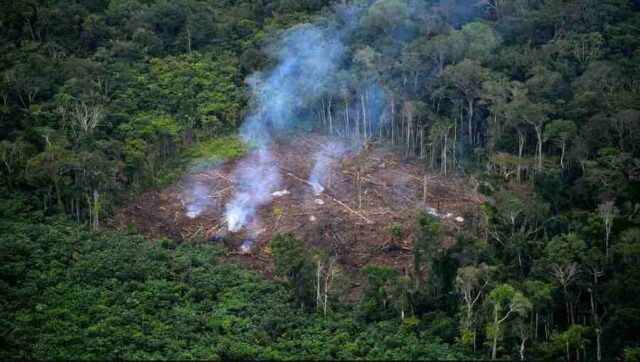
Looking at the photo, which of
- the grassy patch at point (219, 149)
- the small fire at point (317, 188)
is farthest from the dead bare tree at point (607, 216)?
the grassy patch at point (219, 149)

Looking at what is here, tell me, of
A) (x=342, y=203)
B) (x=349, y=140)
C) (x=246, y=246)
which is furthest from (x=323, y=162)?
(x=246, y=246)

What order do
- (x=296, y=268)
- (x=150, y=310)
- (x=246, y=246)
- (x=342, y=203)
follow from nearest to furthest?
(x=150, y=310) → (x=296, y=268) → (x=246, y=246) → (x=342, y=203)

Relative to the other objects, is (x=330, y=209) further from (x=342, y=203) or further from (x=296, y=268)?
(x=296, y=268)

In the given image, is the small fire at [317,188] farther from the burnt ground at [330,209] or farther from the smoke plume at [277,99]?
the smoke plume at [277,99]

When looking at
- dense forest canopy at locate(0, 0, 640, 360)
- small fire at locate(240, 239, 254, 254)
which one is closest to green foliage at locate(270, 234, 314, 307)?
dense forest canopy at locate(0, 0, 640, 360)

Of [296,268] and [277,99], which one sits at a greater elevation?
[277,99]

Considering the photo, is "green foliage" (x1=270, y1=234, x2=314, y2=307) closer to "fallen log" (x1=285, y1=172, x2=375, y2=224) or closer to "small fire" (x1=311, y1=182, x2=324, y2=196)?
"fallen log" (x1=285, y1=172, x2=375, y2=224)
